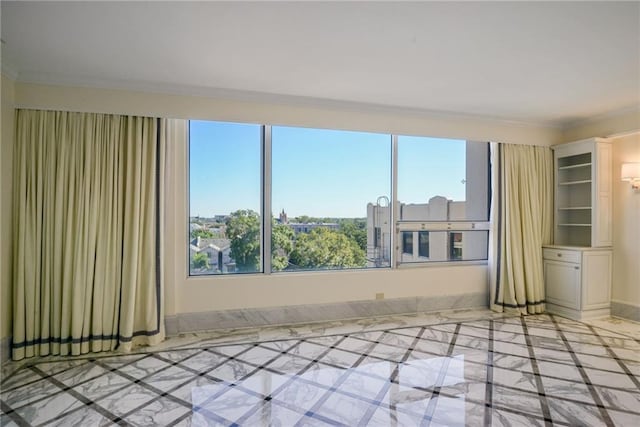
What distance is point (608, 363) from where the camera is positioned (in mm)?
2945

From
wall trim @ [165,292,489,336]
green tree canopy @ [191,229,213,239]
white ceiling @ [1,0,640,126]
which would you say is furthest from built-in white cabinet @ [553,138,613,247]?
green tree canopy @ [191,229,213,239]

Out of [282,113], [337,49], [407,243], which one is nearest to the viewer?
[337,49]

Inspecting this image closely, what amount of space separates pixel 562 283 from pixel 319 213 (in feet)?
10.3

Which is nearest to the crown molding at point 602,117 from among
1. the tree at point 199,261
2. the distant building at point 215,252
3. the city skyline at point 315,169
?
the city skyline at point 315,169

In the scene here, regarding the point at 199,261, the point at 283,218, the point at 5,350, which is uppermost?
the point at 283,218

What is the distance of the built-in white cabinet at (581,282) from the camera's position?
164 inches

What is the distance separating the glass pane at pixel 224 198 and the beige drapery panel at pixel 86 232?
0.44 meters

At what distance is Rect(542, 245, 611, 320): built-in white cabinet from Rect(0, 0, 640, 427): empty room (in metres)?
0.03

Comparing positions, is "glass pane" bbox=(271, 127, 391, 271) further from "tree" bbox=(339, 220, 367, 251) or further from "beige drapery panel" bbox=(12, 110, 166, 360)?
"beige drapery panel" bbox=(12, 110, 166, 360)

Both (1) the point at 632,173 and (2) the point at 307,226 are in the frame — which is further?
(2) the point at 307,226

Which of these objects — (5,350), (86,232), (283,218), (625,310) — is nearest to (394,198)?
(283,218)

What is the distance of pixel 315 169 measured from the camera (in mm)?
4176

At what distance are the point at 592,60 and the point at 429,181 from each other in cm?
Answer: 210

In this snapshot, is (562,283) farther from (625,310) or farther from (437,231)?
(437,231)
